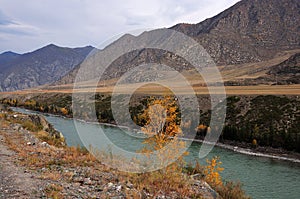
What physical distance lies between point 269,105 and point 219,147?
16070 mm

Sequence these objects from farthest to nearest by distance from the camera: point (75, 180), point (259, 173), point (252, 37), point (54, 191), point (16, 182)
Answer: point (252, 37)
point (259, 173)
point (75, 180)
point (16, 182)
point (54, 191)

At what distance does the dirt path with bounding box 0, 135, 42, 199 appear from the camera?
793 centimetres

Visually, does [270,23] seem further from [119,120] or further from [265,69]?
[119,120]

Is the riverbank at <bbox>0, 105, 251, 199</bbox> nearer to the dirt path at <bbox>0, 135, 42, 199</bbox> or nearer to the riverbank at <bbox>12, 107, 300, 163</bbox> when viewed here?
the dirt path at <bbox>0, 135, 42, 199</bbox>

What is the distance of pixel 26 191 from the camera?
8.18 meters

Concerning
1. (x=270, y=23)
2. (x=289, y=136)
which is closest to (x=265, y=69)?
(x=270, y=23)

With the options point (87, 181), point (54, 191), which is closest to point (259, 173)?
point (87, 181)

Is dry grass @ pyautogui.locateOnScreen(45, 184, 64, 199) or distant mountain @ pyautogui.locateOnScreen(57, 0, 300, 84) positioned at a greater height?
distant mountain @ pyautogui.locateOnScreen(57, 0, 300, 84)

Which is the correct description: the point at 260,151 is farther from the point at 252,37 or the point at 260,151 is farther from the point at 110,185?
the point at 252,37

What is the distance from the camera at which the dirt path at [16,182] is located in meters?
7.93

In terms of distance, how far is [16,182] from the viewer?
895 cm

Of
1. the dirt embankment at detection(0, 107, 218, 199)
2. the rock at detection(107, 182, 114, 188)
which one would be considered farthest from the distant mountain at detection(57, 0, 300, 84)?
the rock at detection(107, 182, 114, 188)

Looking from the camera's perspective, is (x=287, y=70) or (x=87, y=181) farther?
(x=287, y=70)

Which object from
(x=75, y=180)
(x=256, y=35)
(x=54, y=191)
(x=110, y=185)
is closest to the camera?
(x=54, y=191)
